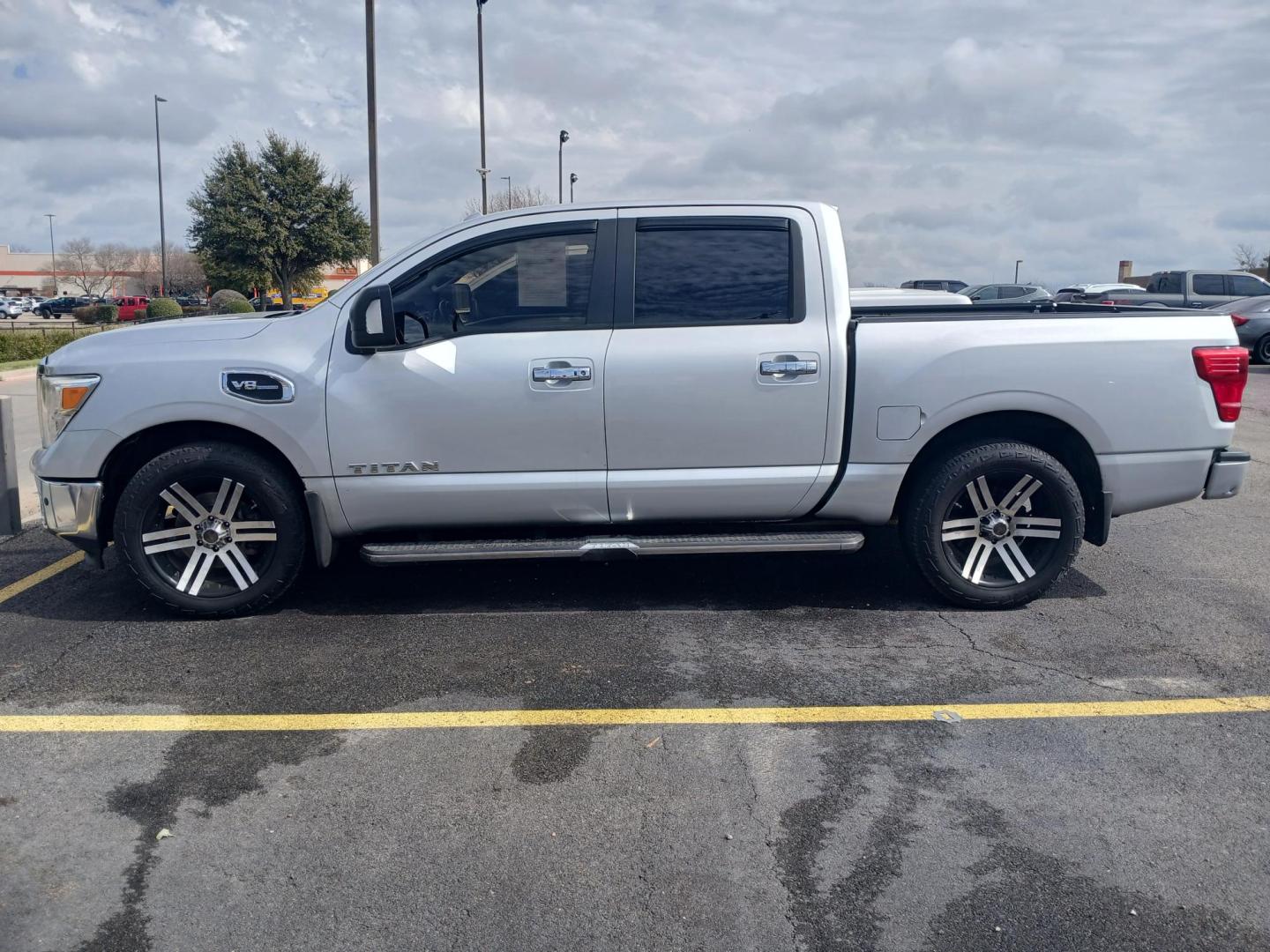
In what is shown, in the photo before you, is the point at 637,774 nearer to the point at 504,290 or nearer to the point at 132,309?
the point at 504,290

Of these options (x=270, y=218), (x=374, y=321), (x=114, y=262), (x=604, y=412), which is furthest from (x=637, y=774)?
(x=114, y=262)

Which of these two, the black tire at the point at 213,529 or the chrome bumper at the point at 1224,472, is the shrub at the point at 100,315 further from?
the chrome bumper at the point at 1224,472

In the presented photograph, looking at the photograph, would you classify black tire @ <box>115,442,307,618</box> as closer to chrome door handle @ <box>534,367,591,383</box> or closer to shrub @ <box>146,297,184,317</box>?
chrome door handle @ <box>534,367,591,383</box>

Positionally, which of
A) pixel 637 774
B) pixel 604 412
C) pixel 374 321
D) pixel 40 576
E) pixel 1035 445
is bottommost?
pixel 637 774

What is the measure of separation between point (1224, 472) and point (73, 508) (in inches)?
226

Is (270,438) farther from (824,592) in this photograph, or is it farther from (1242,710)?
(1242,710)

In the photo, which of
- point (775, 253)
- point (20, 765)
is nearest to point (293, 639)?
point (20, 765)

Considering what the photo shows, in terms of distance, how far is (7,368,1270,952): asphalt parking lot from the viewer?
2.97 metres

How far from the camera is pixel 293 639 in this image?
17.1ft

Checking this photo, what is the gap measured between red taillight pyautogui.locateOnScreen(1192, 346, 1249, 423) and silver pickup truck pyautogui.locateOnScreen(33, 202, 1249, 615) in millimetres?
11

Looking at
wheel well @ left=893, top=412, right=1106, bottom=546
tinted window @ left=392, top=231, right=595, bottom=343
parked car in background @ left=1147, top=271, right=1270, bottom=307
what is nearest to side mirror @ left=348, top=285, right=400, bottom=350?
tinted window @ left=392, top=231, right=595, bottom=343

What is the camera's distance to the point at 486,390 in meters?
5.17

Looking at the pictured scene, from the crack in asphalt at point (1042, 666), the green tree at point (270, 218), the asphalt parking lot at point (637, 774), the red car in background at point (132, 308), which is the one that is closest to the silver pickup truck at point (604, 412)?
the crack in asphalt at point (1042, 666)

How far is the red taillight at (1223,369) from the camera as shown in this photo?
17.6ft
